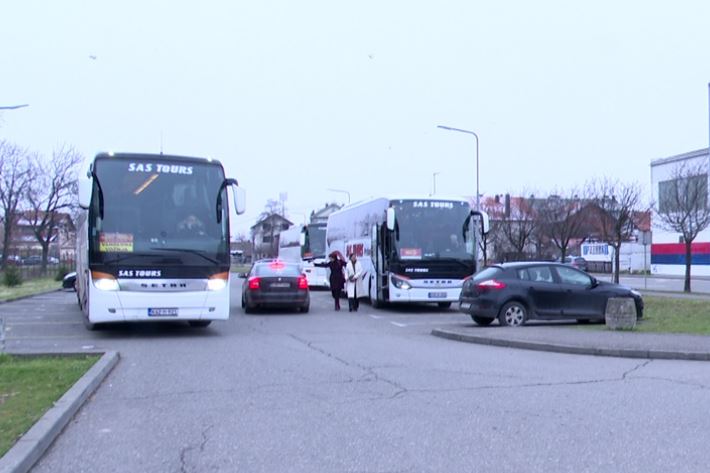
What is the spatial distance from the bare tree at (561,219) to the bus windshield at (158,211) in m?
26.3

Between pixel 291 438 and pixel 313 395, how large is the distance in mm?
2147

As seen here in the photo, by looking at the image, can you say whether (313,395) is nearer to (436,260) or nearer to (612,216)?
(436,260)

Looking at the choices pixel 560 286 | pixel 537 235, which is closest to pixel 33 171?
pixel 537 235

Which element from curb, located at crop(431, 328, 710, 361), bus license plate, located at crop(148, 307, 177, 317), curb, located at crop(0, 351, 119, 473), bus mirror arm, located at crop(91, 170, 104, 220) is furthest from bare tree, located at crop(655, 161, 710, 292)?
curb, located at crop(0, 351, 119, 473)

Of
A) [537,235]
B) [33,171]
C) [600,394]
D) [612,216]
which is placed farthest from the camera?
[33,171]

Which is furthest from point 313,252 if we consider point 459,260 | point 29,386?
point 29,386

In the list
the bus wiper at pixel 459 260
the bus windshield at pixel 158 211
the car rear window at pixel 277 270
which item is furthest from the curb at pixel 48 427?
the bus wiper at pixel 459 260

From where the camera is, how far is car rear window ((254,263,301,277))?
22.4 meters

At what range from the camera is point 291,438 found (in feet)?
22.9

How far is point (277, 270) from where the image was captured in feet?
73.8

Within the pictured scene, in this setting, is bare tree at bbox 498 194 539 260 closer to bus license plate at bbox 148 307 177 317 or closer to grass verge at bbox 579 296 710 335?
grass verge at bbox 579 296 710 335

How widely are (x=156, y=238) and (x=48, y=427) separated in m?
8.40

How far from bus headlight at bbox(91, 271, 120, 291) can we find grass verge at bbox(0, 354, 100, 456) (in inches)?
112

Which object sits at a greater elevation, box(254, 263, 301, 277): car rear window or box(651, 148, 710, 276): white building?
box(651, 148, 710, 276): white building
